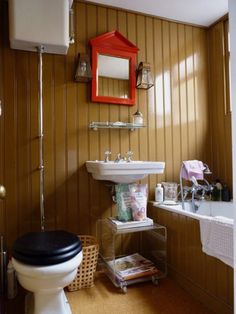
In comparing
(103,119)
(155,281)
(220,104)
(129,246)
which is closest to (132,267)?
(155,281)

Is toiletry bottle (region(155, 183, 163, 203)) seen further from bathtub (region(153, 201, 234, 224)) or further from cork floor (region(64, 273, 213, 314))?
cork floor (region(64, 273, 213, 314))

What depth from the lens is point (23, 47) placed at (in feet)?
6.78

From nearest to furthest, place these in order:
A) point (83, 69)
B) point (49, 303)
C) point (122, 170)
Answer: point (49, 303)
point (122, 170)
point (83, 69)

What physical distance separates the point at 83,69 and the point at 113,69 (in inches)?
13.1

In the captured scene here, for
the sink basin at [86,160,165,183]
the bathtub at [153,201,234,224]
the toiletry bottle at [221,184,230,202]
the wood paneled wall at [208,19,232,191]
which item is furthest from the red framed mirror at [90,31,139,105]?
the toiletry bottle at [221,184,230,202]

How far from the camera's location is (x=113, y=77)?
248 cm

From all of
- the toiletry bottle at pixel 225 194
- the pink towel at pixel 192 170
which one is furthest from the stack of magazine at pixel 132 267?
the toiletry bottle at pixel 225 194

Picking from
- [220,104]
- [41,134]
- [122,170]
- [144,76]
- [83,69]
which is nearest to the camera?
[122,170]

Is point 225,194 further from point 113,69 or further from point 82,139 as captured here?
point 113,69

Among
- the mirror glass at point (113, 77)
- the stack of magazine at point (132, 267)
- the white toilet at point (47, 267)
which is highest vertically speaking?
the mirror glass at point (113, 77)

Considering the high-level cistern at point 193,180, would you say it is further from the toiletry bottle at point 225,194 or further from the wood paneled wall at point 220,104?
the wood paneled wall at point 220,104

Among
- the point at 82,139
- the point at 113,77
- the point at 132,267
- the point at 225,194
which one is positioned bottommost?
the point at 132,267

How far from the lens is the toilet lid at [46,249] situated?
1.43 meters

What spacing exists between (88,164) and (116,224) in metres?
0.59
